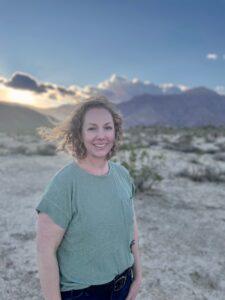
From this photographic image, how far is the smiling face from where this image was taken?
2.09 metres

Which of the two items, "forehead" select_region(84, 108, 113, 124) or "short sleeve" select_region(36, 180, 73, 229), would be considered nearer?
"short sleeve" select_region(36, 180, 73, 229)

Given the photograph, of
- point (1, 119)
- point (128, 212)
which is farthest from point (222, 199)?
point (1, 119)

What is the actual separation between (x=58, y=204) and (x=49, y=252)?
0.24m

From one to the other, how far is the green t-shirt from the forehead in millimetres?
251

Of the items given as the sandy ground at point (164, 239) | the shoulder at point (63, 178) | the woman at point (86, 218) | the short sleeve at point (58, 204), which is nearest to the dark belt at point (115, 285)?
the woman at point (86, 218)

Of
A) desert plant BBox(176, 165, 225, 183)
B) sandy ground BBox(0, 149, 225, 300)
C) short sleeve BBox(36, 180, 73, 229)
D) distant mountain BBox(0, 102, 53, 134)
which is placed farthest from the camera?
distant mountain BBox(0, 102, 53, 134)

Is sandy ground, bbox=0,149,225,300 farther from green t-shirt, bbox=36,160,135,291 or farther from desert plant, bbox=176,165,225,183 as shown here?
green t-shirt, bbox=36,160,135,291

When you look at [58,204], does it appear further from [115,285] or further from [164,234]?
[164,234]

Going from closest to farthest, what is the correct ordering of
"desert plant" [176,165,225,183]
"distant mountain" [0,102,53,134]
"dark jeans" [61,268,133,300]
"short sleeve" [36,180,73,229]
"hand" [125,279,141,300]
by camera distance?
"short sleeve" [36,180,73,229]
"dark jeans" [61,268,133,300]
"hand" [125,279,141,300]
"desert plant" [176,165,225,183]
"distant mountain" [0,102,53,134]

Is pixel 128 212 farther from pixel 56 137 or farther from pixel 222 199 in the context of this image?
pixel 222 199

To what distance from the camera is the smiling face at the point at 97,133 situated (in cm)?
209

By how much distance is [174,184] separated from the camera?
388 inches

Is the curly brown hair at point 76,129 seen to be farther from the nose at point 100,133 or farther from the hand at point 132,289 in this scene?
the hand at point 132,289

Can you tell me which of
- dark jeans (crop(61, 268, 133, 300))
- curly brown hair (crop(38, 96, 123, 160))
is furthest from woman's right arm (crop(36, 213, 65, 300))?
curly brown hair (crop(38, 96, 123, 160))
